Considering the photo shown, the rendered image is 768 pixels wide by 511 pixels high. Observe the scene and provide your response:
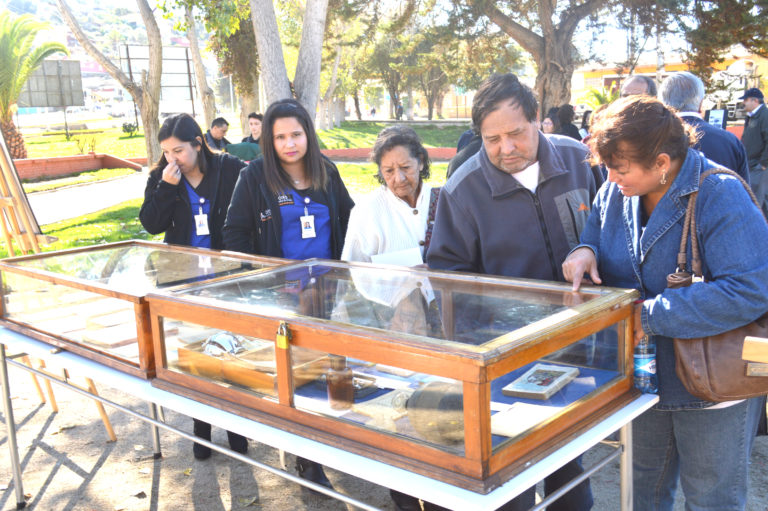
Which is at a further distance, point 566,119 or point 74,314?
point 566,119

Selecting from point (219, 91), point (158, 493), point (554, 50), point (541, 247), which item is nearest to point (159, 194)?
point (158, 493)

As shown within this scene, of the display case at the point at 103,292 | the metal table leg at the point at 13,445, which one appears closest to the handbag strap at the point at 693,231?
the display case at the point at 103,292

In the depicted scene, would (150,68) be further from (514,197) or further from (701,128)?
(514,197)

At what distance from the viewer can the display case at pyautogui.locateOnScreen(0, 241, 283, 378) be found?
2.21m

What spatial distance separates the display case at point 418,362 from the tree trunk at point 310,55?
189 inches

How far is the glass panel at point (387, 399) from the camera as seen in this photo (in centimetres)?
145

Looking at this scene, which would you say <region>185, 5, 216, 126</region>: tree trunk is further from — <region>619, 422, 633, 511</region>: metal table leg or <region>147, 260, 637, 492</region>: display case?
<region>619, 422, 633, 511</region>: metal table leg

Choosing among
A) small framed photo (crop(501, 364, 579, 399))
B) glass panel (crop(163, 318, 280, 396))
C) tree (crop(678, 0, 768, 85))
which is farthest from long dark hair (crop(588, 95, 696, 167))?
tree (crop(678, 0, 768, 85))

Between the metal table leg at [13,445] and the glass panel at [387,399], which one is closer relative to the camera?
the glass panel at [387,399]

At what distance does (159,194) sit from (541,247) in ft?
6.55

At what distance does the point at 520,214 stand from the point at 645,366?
0.62 metres

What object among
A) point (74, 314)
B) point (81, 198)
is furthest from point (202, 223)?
point (81, 198)

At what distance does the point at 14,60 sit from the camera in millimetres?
17719

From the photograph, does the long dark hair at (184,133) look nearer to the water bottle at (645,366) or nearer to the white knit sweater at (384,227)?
the white knit sweater at (384,227)
